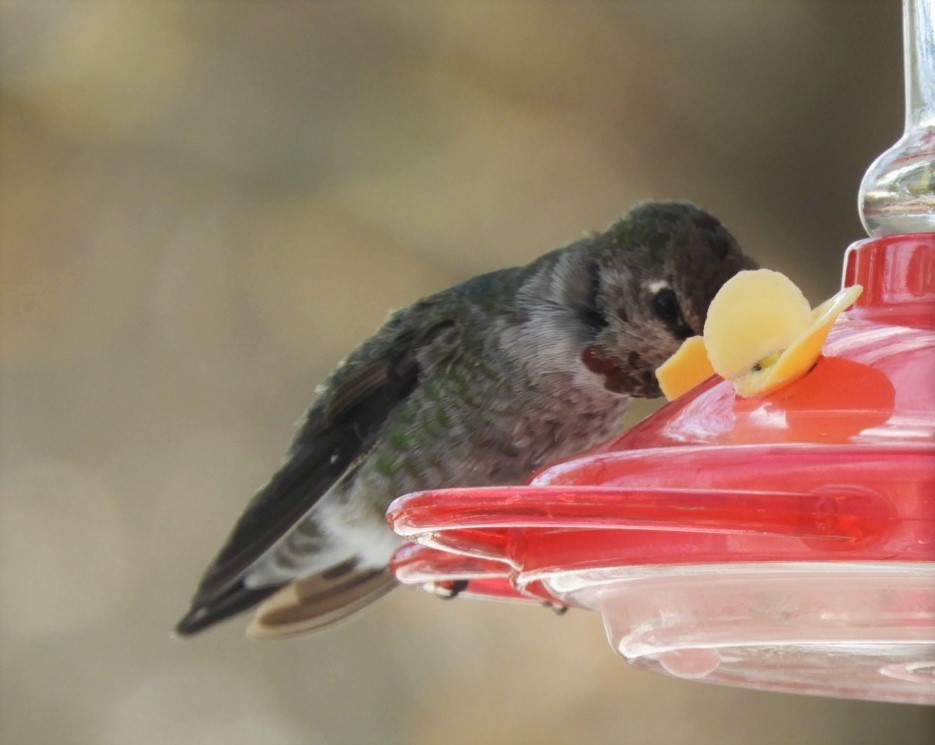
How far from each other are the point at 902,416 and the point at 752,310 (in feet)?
0.64

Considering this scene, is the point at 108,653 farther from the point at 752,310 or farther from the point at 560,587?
the point at 752,310

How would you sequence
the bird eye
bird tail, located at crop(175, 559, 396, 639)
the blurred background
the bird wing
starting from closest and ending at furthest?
the bird eye → the bird wing → bird tail, located at crop(175, 559, 396, 639) → the blurred background

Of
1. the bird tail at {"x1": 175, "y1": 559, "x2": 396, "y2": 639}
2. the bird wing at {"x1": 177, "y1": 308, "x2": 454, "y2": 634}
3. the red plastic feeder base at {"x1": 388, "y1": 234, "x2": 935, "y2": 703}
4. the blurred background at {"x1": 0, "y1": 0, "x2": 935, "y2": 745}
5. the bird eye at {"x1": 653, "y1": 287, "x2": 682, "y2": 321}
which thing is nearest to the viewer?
the red plastic feeder base at {"x1": 388, "y1": 234, "x2": 935, "y2": 703}

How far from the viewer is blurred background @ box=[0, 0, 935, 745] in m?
3.25

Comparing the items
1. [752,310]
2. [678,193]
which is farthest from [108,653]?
[752,310]

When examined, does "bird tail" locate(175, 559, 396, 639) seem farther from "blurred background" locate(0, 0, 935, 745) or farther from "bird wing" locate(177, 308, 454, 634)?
"blurred background" locate(0, 0, 935, 745)

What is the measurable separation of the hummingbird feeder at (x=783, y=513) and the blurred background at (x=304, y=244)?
7.34 ft

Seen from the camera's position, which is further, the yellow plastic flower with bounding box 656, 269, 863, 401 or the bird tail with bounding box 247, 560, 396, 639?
the bird tail with bounding box 247, 560, 396, 639

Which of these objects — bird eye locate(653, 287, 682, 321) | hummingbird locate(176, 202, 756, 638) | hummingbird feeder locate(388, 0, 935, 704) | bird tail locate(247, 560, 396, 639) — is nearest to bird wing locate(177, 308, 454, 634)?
hummingbird locate(176, 202, 756, 638)

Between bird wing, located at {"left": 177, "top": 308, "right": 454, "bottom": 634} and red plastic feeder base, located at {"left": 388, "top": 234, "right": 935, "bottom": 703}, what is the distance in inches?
28.4

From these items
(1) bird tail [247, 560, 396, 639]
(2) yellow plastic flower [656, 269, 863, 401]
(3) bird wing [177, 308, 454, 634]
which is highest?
(2) yellow plastic flower [656, 269, 863, 401]

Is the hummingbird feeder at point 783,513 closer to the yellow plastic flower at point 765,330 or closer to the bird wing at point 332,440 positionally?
the yellow plastic flower at point 765,330

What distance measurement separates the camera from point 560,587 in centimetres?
114

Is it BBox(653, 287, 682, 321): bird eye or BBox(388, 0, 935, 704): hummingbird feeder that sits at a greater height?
BBox(653, 287, 682, 321): bird eye
